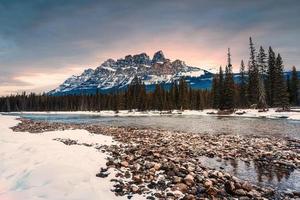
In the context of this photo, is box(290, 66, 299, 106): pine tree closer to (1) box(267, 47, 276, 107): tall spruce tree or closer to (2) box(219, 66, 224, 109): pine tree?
(1) box(267, 47, 276, 107): tall spruce tree

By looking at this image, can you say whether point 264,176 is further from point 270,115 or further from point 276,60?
point 276,60

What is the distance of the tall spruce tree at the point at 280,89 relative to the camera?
73125 millimetres

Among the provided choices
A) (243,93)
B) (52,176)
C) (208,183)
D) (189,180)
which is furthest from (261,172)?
(243,93)

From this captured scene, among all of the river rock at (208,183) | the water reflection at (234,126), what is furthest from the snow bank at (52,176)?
the water reflection at (234,126)

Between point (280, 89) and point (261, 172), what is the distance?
220 ft

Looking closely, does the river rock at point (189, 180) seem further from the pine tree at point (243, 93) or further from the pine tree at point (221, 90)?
the pine tree at point (243, 93)

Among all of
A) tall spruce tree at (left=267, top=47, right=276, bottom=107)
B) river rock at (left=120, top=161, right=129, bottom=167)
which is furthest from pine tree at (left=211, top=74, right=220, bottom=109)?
river rock at (left=120, top=161, right=129, bottom=167)

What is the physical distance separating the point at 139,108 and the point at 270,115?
68671 millimetres

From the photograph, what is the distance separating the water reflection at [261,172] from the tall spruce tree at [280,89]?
6127 centimetres

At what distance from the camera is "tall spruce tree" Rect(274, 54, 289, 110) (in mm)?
73125

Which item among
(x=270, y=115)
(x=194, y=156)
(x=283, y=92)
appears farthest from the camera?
(x=283, y=92)

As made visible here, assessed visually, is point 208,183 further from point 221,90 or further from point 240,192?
point 221,90

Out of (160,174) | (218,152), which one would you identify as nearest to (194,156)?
(218,152)

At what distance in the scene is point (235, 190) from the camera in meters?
11.2
